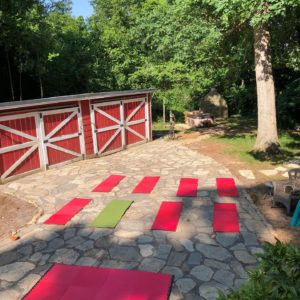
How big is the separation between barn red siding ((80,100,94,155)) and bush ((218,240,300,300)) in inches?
431

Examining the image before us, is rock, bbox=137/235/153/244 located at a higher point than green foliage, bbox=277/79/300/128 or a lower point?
lower

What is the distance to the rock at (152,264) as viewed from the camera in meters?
5.84

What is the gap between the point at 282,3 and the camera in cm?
929

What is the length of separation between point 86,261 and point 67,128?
7471 mm

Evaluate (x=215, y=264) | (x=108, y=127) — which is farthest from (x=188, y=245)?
(x=108, y=127)

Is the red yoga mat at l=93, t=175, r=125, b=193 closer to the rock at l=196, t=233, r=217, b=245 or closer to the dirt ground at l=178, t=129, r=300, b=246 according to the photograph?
the rock at l=196, t=233, r=217, b=245

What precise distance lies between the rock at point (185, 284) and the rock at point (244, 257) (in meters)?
1.11

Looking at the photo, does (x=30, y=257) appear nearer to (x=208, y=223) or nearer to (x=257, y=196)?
(x=208, y=223)

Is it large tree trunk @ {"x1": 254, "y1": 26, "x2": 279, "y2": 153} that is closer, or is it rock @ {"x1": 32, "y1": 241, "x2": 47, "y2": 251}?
rock @ {"x1": 32, "y1": 241, "x2": 47, "y2": 251}

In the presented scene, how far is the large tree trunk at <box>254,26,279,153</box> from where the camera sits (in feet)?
40.3

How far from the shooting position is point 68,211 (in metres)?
8.36

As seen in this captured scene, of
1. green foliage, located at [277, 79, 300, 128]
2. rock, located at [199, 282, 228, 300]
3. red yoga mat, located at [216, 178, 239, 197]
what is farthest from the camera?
green foliage, located at [277, 79, 300, 128]

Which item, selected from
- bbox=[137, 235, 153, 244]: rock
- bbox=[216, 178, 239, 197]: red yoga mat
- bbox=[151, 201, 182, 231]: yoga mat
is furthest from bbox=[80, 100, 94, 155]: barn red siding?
bbox=[137, 235, 153, 244]: rock

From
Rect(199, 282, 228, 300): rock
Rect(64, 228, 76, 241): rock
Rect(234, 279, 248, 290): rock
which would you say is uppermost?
Rect(64, 228, 76, 241): rock
